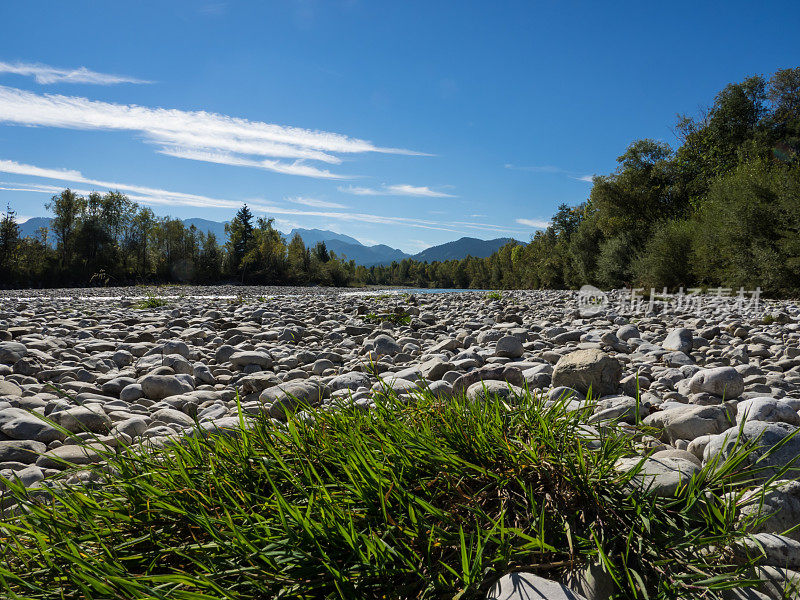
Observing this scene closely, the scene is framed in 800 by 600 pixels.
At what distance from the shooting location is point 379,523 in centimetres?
131

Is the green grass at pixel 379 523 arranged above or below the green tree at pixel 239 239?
below

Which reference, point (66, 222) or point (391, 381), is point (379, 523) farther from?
point (66, 222)

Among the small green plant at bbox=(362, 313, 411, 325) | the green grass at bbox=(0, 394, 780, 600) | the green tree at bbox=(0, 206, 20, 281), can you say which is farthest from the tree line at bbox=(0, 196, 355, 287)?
the green grass at bbox=(0, 394, 780, 600)

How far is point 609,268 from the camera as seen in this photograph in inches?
1292

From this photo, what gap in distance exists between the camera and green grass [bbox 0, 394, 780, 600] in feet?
3.75

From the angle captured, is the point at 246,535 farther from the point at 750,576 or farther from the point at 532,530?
the point at 750,576

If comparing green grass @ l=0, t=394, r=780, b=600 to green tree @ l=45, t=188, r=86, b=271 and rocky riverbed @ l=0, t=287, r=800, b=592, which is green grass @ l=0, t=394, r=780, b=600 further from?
green tree @ l=45, t=188, r=86, b=271

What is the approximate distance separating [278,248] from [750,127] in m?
53.8

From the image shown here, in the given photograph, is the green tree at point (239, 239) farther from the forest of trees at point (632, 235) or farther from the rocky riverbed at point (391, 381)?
the rocky riverbed at point (391, 381)

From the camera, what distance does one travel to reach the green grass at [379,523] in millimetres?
1142

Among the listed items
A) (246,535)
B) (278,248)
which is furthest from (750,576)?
(278,248)

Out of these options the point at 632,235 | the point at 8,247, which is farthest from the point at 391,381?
the point at 8,247

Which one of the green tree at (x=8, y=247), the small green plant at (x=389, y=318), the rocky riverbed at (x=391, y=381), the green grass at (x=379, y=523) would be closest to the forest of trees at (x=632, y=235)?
the green tree at (x=8, y=247)

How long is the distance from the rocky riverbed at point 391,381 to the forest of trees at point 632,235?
12.5 metres
